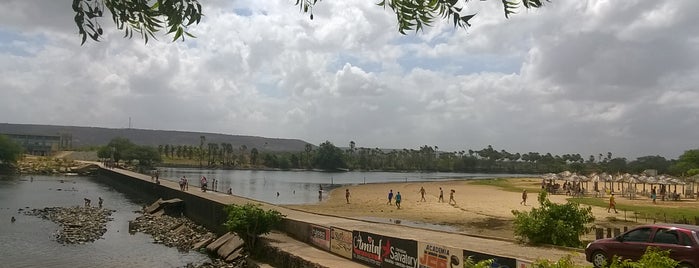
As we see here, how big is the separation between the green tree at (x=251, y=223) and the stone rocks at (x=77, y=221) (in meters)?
13.0

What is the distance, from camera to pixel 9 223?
39.1 metres

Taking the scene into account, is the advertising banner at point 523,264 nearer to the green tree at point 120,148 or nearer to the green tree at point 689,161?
the green tree at point 689,161

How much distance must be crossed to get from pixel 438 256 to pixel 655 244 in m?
5.18

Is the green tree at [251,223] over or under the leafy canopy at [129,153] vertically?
under


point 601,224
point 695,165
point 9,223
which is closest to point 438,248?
point 601,224

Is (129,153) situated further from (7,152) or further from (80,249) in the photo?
(80,249)

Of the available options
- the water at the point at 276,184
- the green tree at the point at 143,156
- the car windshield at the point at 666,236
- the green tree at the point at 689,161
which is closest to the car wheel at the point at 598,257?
the car windshield at the point at 666,236

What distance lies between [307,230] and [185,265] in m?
6.78

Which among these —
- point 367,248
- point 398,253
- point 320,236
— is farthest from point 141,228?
point 398,253

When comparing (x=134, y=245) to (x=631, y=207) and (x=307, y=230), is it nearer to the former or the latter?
(x=307, y=230)

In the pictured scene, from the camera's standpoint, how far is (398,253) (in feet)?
52.7

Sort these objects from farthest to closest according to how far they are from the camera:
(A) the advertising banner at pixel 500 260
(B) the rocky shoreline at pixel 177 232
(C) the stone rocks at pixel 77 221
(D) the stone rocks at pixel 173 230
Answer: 1. (C) the stone rocks at pixel 77 221
2. (D) the stone rocks at pixel 173 230
3. (B) the rocky shoreline at pixel 177 232
4. (A) the advertising banner at pixel 500 260

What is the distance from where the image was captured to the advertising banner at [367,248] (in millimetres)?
17070

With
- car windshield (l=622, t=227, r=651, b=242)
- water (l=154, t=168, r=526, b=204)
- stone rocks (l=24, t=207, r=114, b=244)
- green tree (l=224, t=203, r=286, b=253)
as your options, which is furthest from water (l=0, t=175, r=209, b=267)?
water (l=154, t=168, r=526, b=204)
